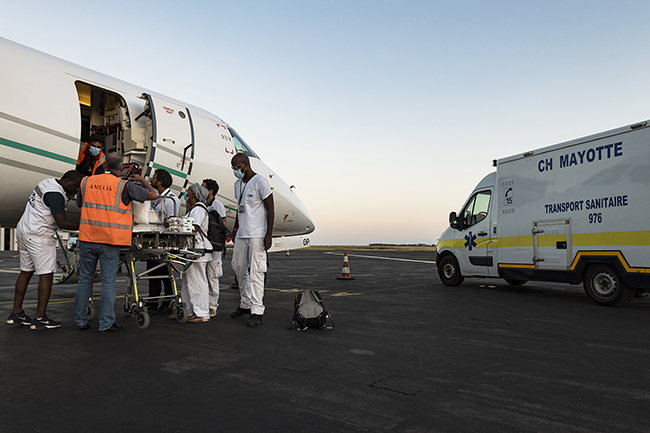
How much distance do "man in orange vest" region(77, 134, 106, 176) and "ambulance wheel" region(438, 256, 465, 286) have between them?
8.17 m

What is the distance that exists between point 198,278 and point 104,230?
4.56ft

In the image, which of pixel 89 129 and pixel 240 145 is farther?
pixel 240 145

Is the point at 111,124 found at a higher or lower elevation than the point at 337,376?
higher

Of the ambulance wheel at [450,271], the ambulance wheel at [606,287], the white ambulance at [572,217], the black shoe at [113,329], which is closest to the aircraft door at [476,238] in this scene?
the white ambulance at [572,217]

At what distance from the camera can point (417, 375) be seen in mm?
3508

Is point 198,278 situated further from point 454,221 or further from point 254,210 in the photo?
point 454,221

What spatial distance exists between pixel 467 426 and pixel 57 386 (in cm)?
285

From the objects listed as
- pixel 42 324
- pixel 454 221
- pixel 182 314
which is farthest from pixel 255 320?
pixel 454 221

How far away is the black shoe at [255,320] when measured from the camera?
5508 millimetres

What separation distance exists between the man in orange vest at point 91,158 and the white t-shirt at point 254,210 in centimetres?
253

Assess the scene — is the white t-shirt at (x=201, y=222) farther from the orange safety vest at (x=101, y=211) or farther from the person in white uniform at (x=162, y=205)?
the orange safety vest at (x=101, y=211)

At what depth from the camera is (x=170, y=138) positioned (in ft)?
25.6

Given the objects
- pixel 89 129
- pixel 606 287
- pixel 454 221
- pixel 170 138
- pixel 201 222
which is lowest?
pixel 606 287

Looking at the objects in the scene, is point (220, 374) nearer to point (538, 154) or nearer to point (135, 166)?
point (135, 166)
